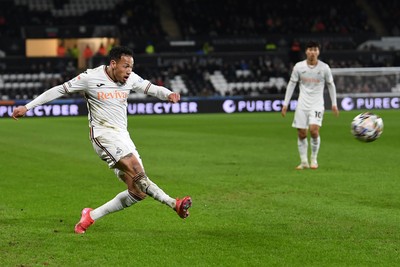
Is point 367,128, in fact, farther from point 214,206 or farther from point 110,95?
point 110,95

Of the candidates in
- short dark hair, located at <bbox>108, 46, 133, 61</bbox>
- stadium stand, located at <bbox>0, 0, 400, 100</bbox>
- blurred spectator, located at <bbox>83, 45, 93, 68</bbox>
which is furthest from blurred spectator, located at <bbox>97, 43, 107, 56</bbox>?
short dark hair, located at <bbox>108, 46, 133, 61</bbox>

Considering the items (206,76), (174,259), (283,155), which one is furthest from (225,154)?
(206,76)

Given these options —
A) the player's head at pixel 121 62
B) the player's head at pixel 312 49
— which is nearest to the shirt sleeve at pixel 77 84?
the player's head at pixel 121 62

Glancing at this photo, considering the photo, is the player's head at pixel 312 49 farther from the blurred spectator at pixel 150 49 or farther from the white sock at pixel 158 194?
the blurred spectator at pixel 150 49

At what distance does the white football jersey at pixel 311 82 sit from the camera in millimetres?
16125

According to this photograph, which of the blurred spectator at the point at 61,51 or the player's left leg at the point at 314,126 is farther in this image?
the blurred spectator at the point at 61,51

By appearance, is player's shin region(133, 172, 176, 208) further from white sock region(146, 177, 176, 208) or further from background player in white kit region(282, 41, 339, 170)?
background player in white kit region(282, 41, 339, 170)

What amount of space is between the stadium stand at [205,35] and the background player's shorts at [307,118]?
23904 millimetres

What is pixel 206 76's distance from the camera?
141 ft

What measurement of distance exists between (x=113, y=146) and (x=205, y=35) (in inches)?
1541

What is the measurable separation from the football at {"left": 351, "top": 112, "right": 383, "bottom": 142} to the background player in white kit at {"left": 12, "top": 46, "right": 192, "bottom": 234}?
4192 mm

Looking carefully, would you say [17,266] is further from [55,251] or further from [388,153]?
[388,153]

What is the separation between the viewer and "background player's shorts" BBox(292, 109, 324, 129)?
16125 millimetres

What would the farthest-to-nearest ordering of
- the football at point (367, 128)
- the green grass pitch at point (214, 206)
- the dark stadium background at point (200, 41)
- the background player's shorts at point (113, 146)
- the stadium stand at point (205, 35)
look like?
the stadium stand at point (205, 35), the dark stadium background at point (200, 41), the football at point (367, 128), the background player's shorts at point (113, 146), the green grass pitch at point (214, 206)
